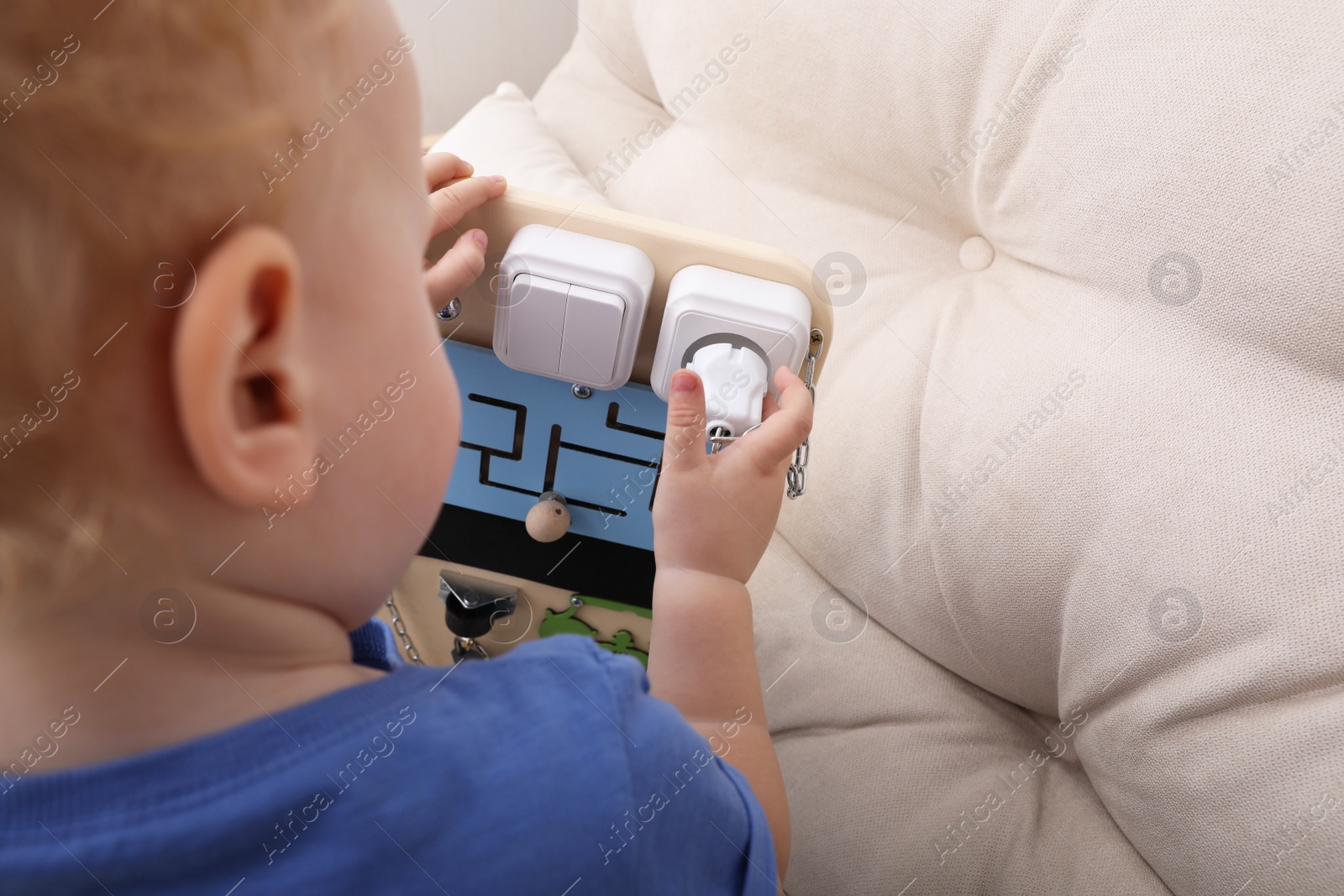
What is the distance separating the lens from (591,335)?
1.42 feet

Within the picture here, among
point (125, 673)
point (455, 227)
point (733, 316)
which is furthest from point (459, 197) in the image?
point (125, 673)

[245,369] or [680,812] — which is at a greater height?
[245,369]

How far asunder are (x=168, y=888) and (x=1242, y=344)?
0.51 metres

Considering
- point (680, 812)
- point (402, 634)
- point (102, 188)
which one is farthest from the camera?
point (402, 634)

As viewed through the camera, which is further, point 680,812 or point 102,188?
point 680,812

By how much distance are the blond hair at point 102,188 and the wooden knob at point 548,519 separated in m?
0.29

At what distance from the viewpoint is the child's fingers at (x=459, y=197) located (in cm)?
43

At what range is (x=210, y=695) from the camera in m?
0.29

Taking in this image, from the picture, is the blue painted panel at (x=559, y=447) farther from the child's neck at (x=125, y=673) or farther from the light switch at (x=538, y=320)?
the child's neck at (x=125, y=673)

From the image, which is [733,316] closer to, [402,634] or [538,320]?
[538,320]

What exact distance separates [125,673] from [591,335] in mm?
251

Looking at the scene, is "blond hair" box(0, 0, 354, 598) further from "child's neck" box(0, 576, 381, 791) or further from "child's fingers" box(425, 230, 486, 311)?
"child's fingers" box(425, 230, 486, 311)

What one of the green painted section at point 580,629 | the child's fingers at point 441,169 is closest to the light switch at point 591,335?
the child's fingers at point 441,169

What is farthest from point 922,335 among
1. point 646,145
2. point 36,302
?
point 36,302
